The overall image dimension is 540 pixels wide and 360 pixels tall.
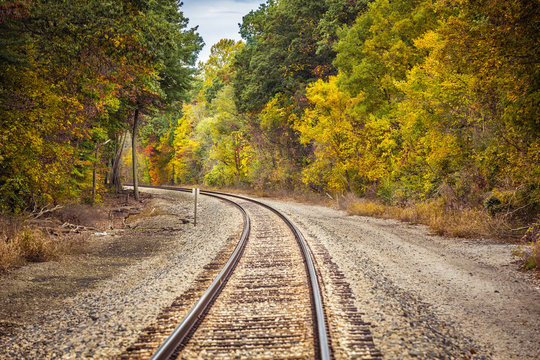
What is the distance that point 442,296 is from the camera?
19.7 ft

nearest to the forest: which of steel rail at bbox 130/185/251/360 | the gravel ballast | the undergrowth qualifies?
the undergrowth

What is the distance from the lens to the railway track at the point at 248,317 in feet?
12.9

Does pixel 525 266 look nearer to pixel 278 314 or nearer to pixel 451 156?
pixel 278 314

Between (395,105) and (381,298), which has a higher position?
(395,105)

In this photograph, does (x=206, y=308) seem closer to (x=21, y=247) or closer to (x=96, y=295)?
(x=96, y=295)

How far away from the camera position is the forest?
8016 millimetres

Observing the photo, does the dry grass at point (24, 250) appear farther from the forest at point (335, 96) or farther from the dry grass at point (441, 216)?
the dry grass at point (441, 216)

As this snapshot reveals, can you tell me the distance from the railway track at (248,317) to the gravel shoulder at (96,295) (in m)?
0.37

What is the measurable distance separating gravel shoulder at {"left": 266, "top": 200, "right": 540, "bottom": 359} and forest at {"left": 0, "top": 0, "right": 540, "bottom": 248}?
1.81m

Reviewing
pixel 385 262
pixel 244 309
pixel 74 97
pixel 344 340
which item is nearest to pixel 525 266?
pixel 385 262

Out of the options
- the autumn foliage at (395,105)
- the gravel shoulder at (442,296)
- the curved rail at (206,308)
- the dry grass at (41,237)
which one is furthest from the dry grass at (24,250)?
the autumn foliage at (395,105)

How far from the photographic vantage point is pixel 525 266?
7.67m

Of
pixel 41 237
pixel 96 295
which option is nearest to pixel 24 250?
pixel 41 237

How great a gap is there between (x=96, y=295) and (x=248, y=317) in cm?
304
